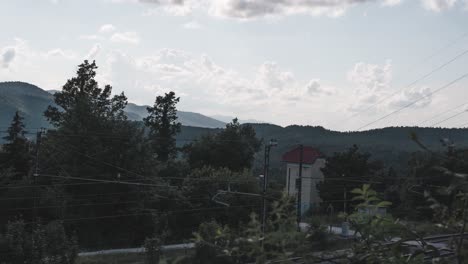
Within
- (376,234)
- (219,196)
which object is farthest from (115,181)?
(376,234)

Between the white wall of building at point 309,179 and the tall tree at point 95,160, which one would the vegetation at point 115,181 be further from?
the white wall of building at point 309,179

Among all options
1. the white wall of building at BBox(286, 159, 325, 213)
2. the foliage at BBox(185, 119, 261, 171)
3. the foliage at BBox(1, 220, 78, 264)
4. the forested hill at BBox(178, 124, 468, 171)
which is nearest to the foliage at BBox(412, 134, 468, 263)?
the foliage at BBox(1, 220, 78, 264)

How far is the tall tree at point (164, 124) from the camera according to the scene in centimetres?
7344

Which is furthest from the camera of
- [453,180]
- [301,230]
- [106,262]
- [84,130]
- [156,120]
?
[156,120]

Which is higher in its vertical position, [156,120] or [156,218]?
[156,120]

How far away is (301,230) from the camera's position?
5.97ft

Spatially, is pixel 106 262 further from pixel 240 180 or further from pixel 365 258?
pixel 365 258

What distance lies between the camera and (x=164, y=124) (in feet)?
243

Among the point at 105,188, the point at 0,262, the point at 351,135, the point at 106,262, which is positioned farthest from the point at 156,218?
the point at 351,135

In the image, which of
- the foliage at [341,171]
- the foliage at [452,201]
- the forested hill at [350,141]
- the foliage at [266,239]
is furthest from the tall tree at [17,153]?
the foliage at [452,201]

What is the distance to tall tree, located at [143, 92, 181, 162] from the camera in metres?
73.4

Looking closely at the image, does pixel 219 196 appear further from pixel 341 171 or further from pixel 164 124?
pixel 164 124

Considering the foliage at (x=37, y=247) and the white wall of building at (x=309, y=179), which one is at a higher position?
the white wall of building at (x=309, y=179)

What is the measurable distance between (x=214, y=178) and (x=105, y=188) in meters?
12.0
